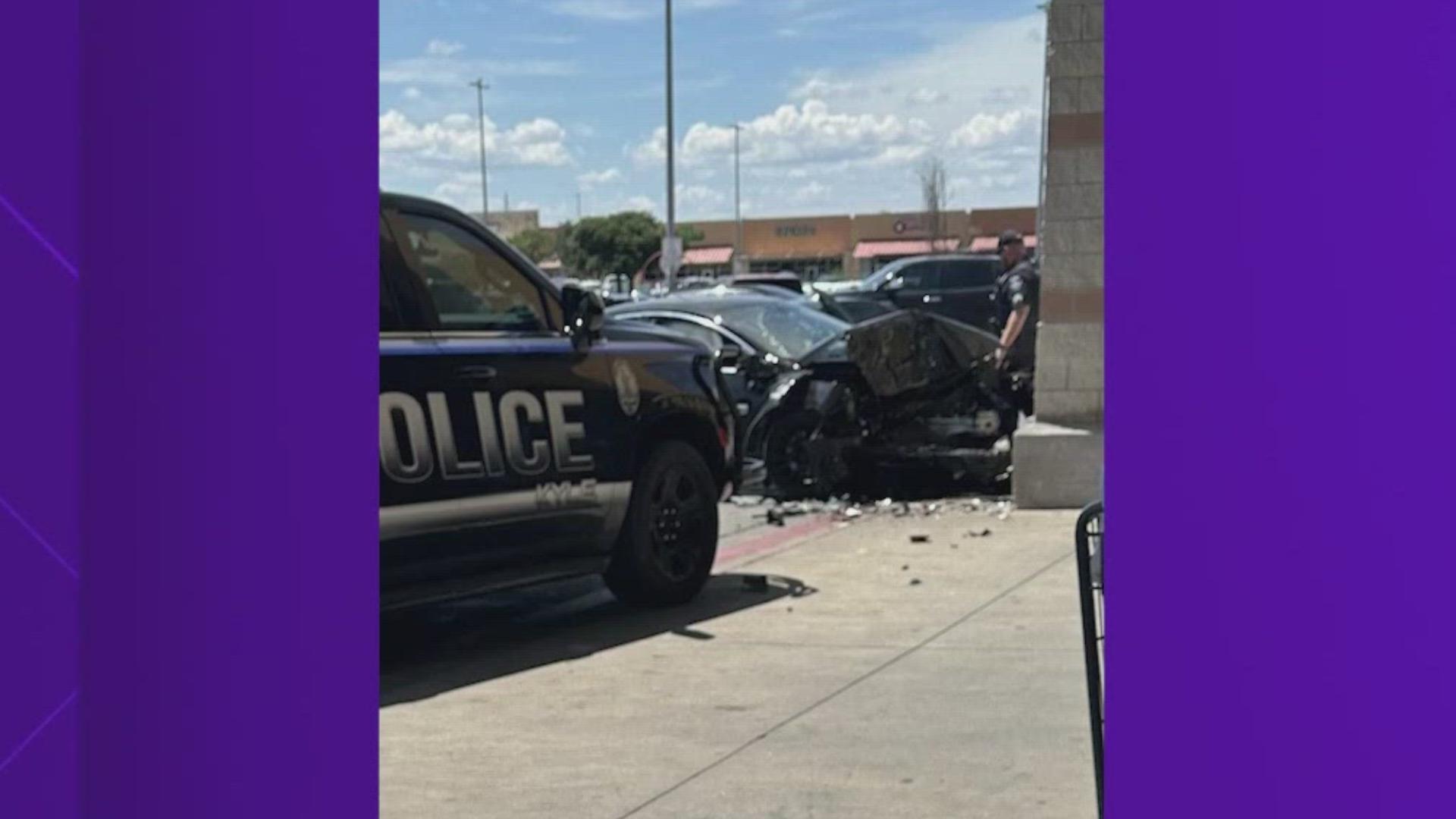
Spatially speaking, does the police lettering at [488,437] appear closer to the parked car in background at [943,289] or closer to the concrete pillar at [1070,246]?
the concrete pillar at [1070,246]

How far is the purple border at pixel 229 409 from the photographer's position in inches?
104

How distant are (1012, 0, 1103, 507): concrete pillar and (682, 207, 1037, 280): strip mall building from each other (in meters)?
66.6

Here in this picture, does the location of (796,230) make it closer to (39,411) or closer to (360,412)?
(360,412)

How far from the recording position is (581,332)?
7.80m

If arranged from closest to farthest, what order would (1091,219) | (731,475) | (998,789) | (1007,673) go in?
(998,789)
(1007,673)
(731,475)
(1091,219)

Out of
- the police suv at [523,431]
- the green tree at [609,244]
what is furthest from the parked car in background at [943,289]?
the green tree at [609,244]

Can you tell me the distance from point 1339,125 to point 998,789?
330cm

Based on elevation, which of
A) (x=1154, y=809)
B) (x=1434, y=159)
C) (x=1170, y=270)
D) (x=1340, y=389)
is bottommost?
(x=1154, y=809)

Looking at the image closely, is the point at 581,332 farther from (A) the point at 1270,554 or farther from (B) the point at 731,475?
(A) the point at 1270,554

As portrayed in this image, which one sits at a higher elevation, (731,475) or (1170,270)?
(1170,270)

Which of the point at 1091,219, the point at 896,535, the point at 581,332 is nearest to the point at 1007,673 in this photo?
the point at 581,332

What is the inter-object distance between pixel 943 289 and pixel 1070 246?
1475cm

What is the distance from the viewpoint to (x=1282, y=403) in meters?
2.19

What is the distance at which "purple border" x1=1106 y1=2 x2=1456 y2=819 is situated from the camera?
7.06 feet
